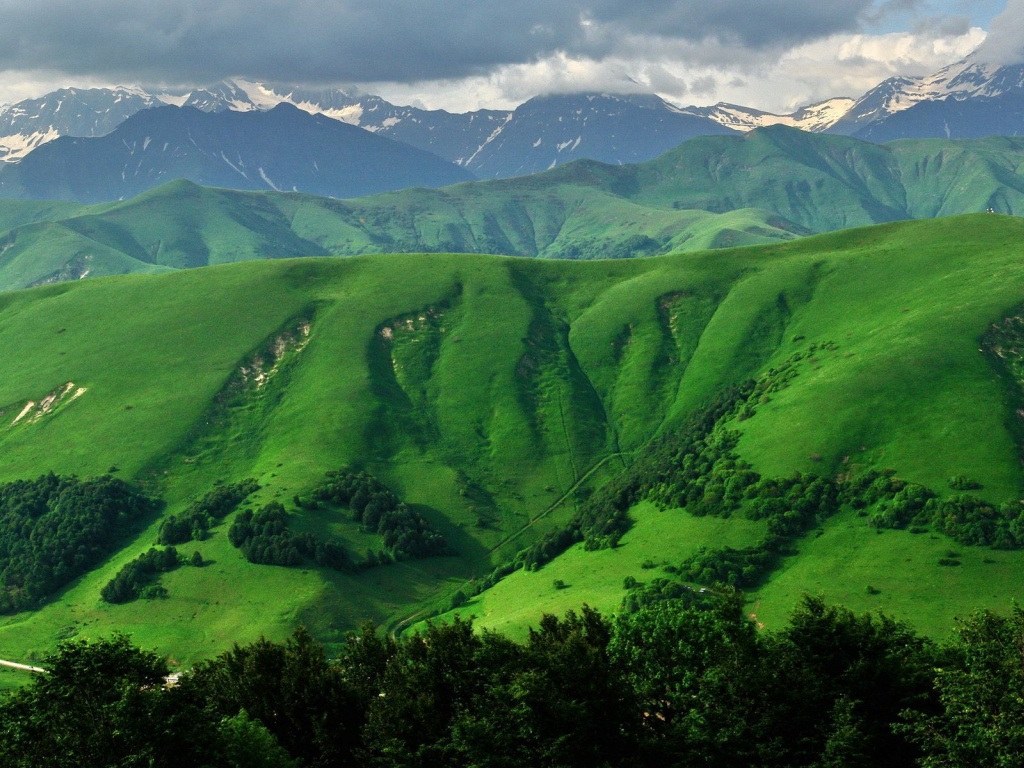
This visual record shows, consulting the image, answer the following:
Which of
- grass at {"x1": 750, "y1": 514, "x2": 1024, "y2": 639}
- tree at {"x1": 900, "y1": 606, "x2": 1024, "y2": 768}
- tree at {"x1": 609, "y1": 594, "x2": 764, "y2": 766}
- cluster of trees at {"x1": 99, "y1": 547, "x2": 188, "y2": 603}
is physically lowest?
cluster of trees at {"x1": 99, "y1": 547, "x2": 188, "y2": 603}

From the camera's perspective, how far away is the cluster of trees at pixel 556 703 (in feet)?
213

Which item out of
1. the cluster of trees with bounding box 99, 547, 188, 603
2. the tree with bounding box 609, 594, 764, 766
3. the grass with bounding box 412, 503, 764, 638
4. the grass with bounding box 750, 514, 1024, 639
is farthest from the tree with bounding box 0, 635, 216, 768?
the cluster of trees with bounding box 99, 547, 188, 603

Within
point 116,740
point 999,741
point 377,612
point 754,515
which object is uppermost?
point 116,740

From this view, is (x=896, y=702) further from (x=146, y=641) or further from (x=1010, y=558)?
(x=146, y=641)

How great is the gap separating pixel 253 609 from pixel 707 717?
129 metres

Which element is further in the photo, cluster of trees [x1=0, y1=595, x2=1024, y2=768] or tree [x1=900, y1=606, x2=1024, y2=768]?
tree [x1=900, y1=606, x2=1024, y2=768]

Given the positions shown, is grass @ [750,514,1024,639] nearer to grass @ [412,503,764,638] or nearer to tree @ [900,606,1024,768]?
grass @ [412,503,764,638]

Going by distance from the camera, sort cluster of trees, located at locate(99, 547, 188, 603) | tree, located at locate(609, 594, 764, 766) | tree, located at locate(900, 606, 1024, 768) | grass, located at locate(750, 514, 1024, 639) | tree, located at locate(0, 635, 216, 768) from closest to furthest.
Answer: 1. tree, located at locate(0, 635, 216, 768)
2. tree, located at locate(900, 606, 1024, 768)
3. tree, located at locate(609, 594, 764, 766)
4. grass, located at locate(750, 514, 1024, 639)
5. cluster of trees, located at locate(99, 547, 188, 603)

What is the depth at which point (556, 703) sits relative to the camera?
74.0 m

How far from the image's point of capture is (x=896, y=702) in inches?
3147

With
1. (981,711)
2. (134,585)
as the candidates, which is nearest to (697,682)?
(981,711)

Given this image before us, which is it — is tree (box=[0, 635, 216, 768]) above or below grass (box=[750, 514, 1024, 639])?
above

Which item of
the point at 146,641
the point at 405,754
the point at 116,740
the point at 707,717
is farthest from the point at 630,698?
the point at 146,641

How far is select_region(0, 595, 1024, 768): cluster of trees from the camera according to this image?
65062 mm
